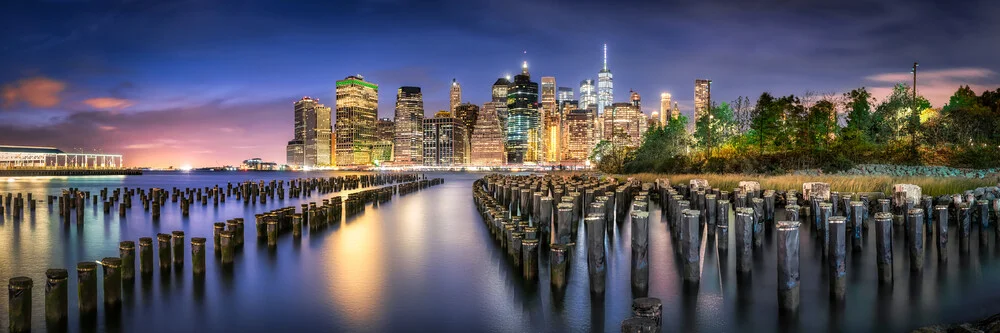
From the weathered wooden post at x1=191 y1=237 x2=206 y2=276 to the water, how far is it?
28 centimetres

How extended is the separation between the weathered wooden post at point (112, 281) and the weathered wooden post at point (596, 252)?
684cm

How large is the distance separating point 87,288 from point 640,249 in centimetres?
780

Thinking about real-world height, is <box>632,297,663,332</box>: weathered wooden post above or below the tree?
below

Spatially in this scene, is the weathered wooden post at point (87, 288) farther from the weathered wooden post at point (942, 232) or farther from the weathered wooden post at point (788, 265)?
the weathered wooden post at point (942, 232)

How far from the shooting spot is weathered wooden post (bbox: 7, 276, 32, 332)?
22.0 ft

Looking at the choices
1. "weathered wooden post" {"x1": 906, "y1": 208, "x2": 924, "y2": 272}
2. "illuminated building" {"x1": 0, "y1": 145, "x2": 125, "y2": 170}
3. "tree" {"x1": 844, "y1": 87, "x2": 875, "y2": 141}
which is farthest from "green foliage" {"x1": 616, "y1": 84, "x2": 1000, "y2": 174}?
"illuminated building" {"x1": 0, "y1": 145, "x2": 125, "y2": 170}

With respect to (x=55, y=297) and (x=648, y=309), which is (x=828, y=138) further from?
(x=55, y=297)

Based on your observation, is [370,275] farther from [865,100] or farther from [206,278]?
[865,100]

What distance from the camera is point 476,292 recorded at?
9.70m

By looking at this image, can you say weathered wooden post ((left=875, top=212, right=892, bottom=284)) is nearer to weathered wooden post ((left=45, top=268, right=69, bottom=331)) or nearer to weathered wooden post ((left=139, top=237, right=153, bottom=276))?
weathered wooden post ((left=45, top=268, right=69, bottom=331))

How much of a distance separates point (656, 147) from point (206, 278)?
178 ft

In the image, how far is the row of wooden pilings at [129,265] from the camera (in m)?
6.92

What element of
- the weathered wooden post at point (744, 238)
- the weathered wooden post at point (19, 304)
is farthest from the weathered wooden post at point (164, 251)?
the weathered wooden post at point (744, 238)

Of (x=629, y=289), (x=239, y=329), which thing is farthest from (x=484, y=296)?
(x=239, y=329)
